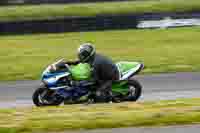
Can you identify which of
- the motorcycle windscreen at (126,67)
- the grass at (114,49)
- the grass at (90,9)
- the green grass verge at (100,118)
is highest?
the motorcycle windscreen at (126,67)

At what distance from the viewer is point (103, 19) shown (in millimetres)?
25641

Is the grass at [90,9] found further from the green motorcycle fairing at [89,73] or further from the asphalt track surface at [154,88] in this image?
the green motorcycle fairing at [89,73]

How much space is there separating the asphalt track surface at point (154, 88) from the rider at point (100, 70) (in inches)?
47.6

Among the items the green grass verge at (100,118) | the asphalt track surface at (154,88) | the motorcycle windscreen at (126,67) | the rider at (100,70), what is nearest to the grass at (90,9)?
the asphalt track surface at (154,88)

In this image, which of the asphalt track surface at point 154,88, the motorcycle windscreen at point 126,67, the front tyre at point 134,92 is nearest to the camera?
the front tyre at point 134,92

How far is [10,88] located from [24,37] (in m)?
9.87

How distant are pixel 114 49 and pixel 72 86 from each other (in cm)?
1022

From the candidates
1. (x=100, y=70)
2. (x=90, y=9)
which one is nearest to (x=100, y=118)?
(x=100, y=70)

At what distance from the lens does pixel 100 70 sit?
1212cm

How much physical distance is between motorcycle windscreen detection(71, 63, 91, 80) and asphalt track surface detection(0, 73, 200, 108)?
1451 mm

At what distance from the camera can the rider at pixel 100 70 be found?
39.5ft

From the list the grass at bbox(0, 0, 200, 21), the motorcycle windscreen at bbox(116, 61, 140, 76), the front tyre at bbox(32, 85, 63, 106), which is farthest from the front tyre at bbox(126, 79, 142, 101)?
the grass at bbox(0, 0, 200, 21)

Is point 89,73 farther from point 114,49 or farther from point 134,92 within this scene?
point 114,49

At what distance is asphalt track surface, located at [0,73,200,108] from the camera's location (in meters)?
13.5
